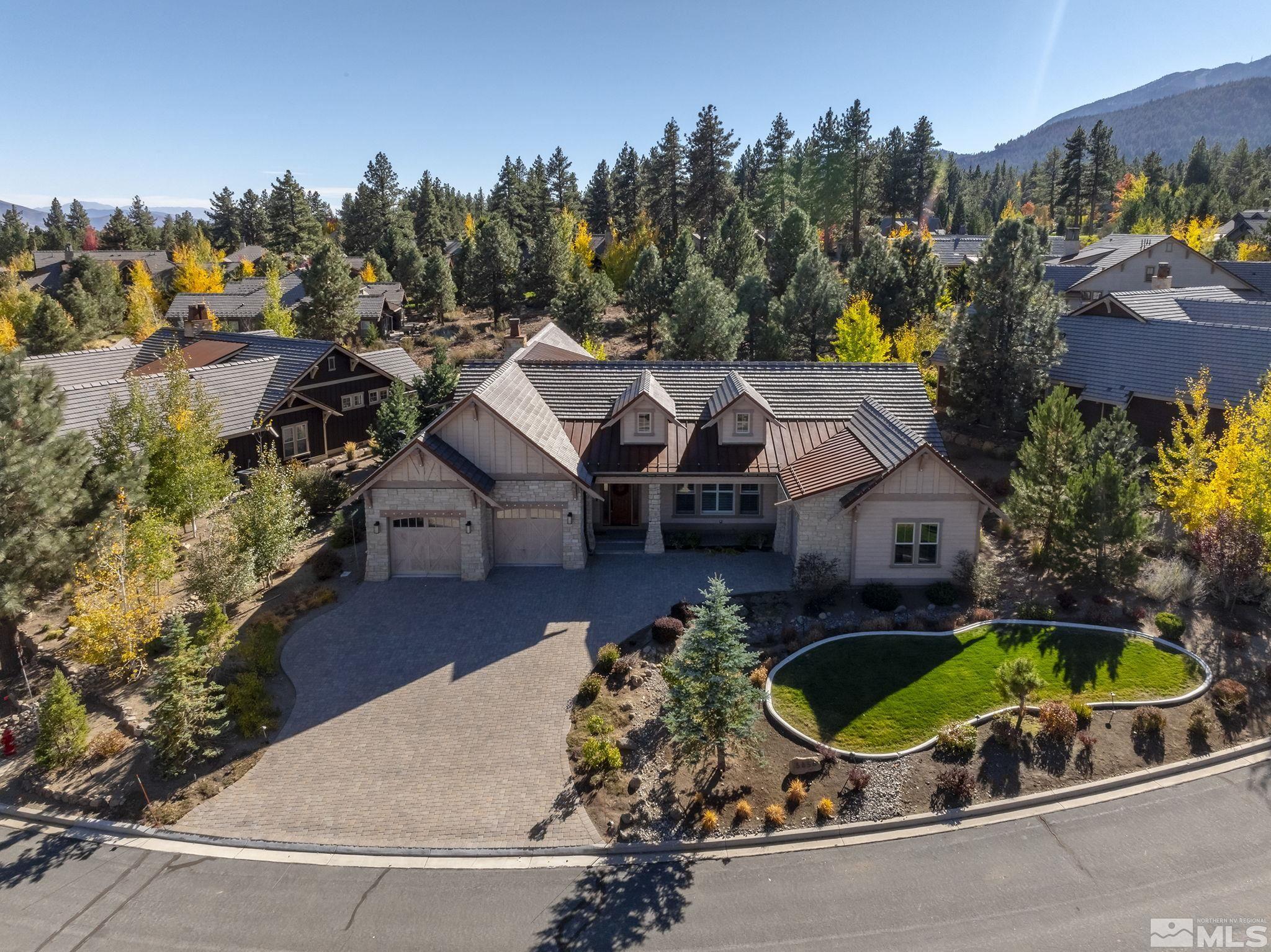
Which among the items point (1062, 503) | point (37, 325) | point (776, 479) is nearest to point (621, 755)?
point (776, 479)

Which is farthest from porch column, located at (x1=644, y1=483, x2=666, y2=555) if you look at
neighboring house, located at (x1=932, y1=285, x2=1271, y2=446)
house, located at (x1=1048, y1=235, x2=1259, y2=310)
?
house, located at (x1=1048, y1=235, x2=1259, y2=310)

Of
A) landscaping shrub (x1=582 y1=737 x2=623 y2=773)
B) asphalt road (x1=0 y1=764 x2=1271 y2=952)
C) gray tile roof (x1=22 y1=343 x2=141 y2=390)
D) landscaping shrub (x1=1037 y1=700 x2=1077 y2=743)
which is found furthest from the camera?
gray tile roof (x1=22 y1=343 x2=141 y2=390)

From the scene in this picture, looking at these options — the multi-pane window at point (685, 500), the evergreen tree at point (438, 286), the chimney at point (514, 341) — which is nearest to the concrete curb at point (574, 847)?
the multi-pane window at point (685, 500)

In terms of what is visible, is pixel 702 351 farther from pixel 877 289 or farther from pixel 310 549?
pixel 310 549

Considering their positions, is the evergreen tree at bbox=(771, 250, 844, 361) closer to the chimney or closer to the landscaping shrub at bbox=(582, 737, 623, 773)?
the chimney

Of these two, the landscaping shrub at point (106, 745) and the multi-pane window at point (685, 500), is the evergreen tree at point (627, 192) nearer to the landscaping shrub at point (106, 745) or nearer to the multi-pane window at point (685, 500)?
the multi-pane window at point (685, 500)

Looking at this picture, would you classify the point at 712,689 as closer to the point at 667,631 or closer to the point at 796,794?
the point at 796,794
